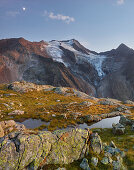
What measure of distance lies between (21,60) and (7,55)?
833 inches

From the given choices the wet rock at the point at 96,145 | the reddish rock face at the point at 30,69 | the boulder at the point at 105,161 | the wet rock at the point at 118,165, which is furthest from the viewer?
the reddish rock face at the point at 30,69

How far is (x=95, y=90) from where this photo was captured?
594 feet

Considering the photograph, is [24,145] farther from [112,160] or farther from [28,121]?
[28,121]

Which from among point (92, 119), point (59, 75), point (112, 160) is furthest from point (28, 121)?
point (59, 75)

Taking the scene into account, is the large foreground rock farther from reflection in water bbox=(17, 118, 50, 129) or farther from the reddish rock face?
the reddish rock face

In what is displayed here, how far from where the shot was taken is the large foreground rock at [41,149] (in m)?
7.95

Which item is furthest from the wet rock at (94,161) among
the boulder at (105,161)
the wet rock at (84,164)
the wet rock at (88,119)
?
the wet rock at (88,119)

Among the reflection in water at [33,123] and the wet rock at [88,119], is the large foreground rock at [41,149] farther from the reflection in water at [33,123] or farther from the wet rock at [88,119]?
the wet rock at [88,119]

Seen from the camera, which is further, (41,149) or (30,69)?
(30,69)

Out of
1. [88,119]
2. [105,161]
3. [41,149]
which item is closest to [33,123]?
[88,119]

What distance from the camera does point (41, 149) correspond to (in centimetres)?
901

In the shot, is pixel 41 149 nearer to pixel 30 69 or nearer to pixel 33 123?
pixel 33 123

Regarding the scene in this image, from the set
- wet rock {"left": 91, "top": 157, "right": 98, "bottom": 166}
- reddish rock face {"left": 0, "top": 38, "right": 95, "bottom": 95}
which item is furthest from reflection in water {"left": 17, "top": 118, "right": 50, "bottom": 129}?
reddish rock face {"left": 0, "top": 38, "right": 95, "bottom": 95}

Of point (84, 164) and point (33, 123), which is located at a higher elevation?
point (84, 164)
